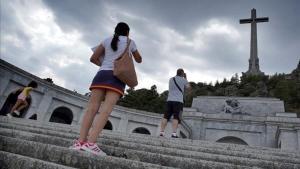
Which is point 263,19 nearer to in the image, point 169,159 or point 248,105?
point 248,105

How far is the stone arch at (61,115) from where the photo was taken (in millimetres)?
19917

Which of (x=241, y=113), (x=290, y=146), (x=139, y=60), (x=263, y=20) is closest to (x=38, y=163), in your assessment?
(x=139, y=60)

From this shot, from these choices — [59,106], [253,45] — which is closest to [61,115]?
[59,106]

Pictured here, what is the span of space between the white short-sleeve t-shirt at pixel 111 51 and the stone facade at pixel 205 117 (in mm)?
13489

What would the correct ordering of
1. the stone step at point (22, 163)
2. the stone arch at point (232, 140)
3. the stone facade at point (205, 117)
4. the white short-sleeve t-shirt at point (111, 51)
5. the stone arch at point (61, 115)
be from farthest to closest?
the stone arch at point (61, 115), the stone arch at point (232, 140), the stone facade at point (205, 117), the white short-sleeve t-shirt at point (111, 51), the stone step at point (22, 163)

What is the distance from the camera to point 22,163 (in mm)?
2457

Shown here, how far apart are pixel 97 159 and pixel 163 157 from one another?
1.02m

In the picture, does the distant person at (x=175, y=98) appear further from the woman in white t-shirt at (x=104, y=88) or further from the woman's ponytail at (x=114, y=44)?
the woman's ponytail at (x=114, y=44)

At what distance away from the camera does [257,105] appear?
21875mm

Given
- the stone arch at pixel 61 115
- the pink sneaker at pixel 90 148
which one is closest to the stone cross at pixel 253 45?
the stone arch at pixel 61 115

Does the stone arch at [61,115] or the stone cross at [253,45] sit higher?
the stone cross at [253,45]

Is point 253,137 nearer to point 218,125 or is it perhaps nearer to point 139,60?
point 218,125

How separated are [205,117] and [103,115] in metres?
18.3

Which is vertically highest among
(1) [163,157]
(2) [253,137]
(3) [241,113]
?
(3) [241,113]
